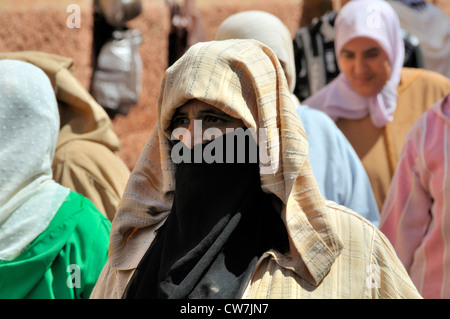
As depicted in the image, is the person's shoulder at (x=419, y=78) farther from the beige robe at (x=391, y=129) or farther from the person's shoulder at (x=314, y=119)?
the person's shoulder at (x=314, y=119)

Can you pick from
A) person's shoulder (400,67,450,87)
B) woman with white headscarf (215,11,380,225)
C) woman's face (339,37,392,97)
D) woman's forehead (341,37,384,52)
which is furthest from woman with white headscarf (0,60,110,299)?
person's shoulder (400,67,450,87)

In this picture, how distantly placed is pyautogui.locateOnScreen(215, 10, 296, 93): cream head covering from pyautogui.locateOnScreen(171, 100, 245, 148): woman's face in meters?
1.55

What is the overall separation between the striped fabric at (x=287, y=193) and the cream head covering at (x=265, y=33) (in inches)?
60.2

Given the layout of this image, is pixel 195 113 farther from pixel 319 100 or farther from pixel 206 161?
pixel 319 100

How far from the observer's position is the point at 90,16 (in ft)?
20.5

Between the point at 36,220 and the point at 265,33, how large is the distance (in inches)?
55.5

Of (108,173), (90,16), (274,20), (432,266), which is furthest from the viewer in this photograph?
(90,16)

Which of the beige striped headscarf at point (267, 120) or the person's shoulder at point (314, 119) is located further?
the person's shoulder at point (314, 119)

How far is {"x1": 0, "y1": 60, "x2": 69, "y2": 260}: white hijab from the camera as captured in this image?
3.13m

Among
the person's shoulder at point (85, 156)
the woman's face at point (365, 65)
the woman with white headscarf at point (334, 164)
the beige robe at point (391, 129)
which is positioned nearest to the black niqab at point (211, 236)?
the woman with white headscarf at point (334, 164)

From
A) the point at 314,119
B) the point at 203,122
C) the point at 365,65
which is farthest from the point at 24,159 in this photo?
the point at 365,65

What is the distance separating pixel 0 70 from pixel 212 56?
1281 millimetres

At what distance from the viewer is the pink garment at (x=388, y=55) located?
15.0ft

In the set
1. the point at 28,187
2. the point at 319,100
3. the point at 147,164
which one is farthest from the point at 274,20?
the point at 147,164
